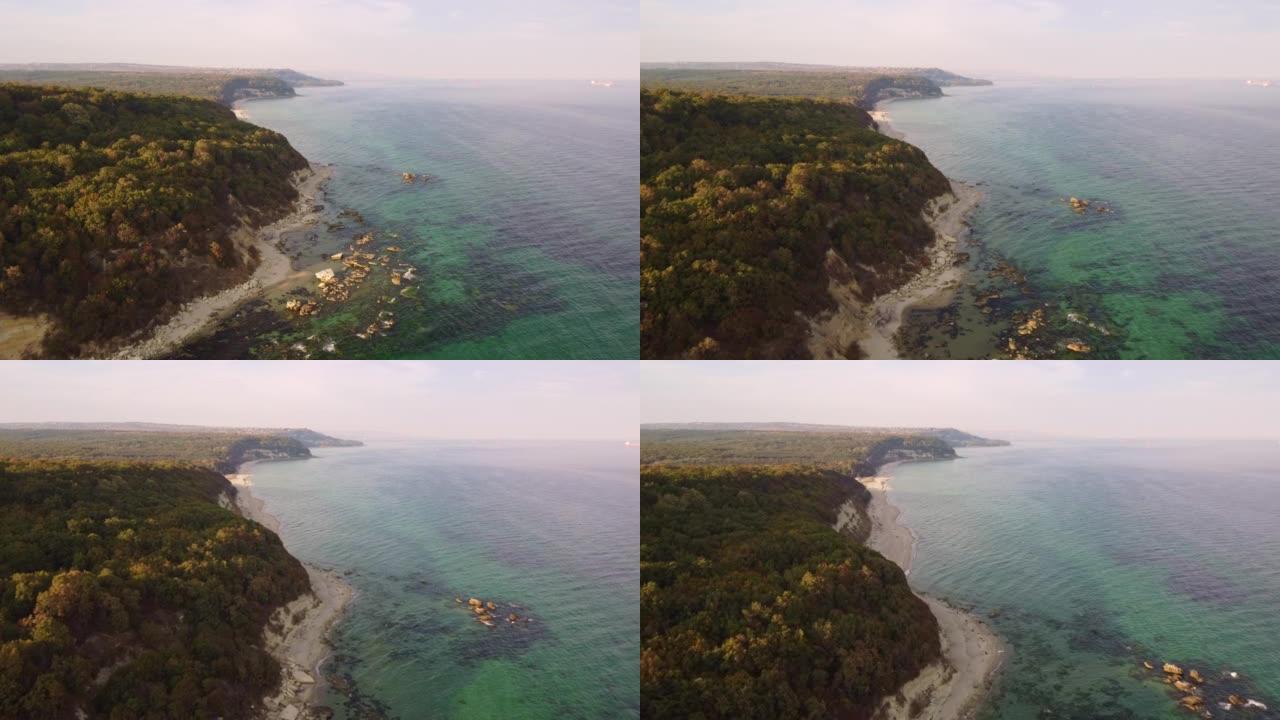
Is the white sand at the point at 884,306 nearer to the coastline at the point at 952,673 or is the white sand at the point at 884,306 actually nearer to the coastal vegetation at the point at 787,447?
the coastal vegetation at the point at 787,447

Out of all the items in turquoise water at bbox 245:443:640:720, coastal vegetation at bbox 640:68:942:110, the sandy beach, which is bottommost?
turquoise water at bbox 245:443:640:720

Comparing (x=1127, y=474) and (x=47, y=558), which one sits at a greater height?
(x=47, y=558)

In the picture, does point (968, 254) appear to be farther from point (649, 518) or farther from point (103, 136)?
point (103, 136)

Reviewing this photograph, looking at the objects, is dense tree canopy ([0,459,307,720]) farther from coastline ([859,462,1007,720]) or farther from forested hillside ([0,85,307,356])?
coastline ([859,462,1007,720])

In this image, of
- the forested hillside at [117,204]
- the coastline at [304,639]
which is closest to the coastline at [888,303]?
the coastline at [304,639]

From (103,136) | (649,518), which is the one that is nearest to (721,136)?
(649,518)

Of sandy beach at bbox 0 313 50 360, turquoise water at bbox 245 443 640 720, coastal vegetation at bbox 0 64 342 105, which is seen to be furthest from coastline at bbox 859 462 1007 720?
coastal vegetation at bbox 0 64 342 105

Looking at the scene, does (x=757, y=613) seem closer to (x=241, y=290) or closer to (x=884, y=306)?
(x=884, y=306)

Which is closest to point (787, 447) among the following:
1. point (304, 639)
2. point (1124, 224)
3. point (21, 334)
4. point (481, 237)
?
point (481, 237)
